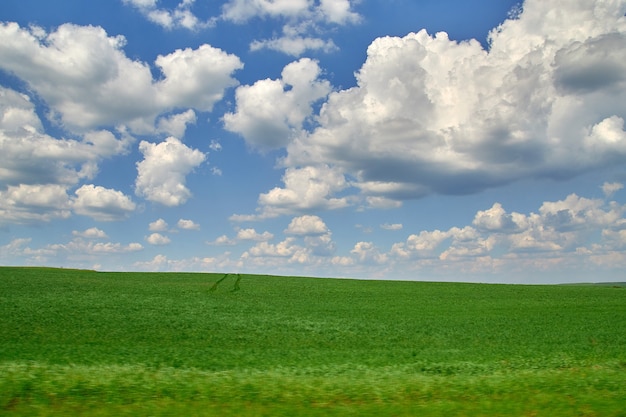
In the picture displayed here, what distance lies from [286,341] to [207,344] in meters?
4.93

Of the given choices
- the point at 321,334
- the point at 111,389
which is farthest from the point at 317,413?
the point at 321,334

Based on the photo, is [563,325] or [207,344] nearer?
[207,344]

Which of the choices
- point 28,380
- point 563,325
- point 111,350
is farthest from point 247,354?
point 563,325

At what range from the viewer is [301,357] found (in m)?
24.1

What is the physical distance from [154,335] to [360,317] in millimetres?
18505

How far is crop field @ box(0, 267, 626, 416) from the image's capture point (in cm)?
1407

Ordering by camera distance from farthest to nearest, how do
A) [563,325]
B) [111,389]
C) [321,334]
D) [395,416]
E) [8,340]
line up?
[563,325] → [321,334] → [8,340] → [111,389] → [395,416]

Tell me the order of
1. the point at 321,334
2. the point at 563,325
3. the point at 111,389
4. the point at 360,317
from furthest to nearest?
1. the point at 360,317
2. the point at 563,325
3. the point at 321,334
4. the point at 111,389

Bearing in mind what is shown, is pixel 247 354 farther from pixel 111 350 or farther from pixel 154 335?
pixel 154 335

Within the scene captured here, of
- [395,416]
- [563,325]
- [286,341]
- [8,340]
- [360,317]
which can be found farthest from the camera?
[360,317]

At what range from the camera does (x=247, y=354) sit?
24.7 metres

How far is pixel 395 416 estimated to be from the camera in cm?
1284

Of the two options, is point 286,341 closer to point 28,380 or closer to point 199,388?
point 199,388

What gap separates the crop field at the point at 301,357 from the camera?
1407 centimetres
